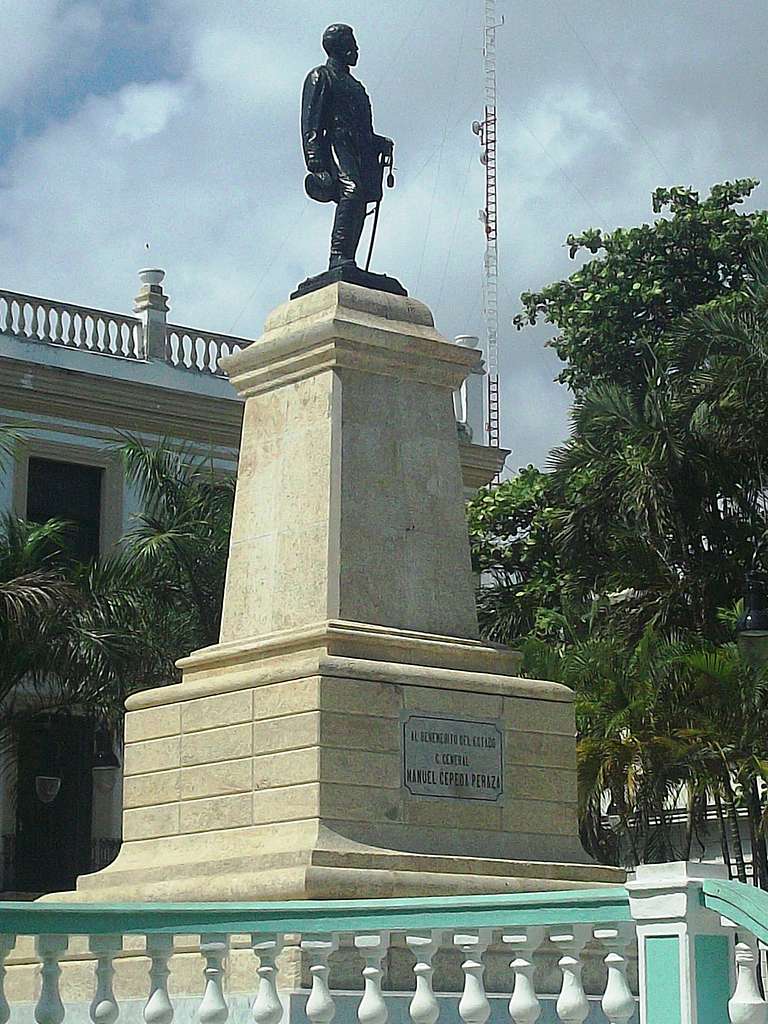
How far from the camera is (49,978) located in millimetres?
7684

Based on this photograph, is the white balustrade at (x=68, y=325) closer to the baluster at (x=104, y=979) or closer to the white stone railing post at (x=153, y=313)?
the white stone railing post at (x=153, y=313)

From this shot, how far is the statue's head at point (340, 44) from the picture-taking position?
541 inches

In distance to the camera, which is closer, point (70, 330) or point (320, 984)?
point (320, 984)

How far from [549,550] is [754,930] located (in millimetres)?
19783

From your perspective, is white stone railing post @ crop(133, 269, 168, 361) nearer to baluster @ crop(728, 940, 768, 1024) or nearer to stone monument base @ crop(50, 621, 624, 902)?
stone monument base @ crop(50, 621, 624, 902)

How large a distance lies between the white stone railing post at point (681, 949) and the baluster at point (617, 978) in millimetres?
78

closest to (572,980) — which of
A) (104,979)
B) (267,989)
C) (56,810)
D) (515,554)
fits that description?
(267,989)

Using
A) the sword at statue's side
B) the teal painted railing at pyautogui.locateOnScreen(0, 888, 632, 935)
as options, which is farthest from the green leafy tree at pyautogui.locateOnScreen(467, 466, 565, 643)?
the teal painted railing at pyautogui.locateOnScreen(0, 888, 632, 935)

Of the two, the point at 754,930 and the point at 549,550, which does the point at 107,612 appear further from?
the point at 754,930

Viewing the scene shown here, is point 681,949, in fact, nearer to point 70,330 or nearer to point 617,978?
point 617,978

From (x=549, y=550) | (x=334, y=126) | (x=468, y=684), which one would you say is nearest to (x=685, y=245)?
(x=549, y=550)

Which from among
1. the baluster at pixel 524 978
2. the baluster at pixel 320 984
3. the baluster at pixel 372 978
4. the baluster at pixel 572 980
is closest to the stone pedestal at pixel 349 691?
the baluster at pixel 320 984

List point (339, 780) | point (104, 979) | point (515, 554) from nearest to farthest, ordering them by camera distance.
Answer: point (104, 979) < point (339, 780) < point (515, 554)

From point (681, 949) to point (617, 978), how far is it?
0.41m
